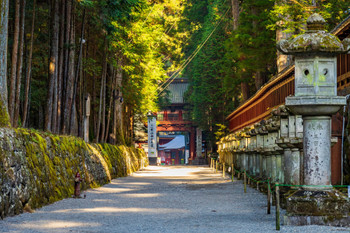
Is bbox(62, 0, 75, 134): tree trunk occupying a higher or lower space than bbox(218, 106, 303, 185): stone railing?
higher

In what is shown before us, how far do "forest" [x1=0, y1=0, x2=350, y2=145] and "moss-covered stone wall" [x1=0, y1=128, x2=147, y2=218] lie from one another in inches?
36.6

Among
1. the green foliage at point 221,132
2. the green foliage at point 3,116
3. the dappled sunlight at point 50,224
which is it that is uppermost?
the green foliage at point 221,132

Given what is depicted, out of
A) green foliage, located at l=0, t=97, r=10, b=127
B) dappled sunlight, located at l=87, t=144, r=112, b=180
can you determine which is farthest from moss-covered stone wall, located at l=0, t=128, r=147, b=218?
dappled sunlight, located at l=87, t=144, r=112, b=180

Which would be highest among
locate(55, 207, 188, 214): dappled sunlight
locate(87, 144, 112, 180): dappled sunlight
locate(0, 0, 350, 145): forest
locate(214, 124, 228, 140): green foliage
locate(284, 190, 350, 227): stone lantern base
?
locate(0, 0, 350, 145): forest

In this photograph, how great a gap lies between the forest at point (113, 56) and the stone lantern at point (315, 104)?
23.9 feet

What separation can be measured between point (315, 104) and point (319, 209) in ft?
6.32

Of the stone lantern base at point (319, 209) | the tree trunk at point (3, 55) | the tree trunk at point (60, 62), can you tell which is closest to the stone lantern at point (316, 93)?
the stone lantern base at point (319, 209)

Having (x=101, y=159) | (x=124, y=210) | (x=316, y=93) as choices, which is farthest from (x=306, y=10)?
(x=124, y=210)

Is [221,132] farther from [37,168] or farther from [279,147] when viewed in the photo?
[37,168]

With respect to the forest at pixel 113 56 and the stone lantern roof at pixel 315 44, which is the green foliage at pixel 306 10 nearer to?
the forest at pixel 113 56

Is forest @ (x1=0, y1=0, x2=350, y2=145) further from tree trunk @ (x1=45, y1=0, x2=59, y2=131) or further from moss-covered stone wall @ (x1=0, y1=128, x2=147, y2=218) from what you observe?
moss-covered stone wall @ (x1=0, y1=128, x2=147, y2=218)

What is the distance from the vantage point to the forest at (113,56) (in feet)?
64.7

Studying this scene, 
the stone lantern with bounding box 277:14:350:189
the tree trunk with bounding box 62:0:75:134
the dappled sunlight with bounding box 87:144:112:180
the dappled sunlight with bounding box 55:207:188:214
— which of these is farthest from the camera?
the dappled sunlight with bounding box 87:144:112:180

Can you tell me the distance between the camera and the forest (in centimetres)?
1972
